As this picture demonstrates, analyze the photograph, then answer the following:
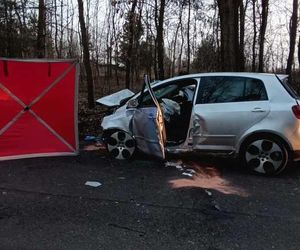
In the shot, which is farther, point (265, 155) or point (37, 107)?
point (37, 107)

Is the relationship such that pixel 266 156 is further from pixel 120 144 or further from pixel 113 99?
pixel 113 99

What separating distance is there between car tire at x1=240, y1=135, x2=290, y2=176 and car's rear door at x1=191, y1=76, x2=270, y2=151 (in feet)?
0.86

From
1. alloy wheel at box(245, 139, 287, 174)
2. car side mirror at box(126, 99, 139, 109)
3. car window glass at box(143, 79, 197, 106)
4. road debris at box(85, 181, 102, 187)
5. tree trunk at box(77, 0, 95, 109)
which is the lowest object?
road debris at box(85, 181, 102, 187)

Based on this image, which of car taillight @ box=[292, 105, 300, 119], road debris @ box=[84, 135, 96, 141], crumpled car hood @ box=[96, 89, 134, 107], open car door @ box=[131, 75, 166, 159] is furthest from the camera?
road debris @ box=[84, 135, 96, 141]

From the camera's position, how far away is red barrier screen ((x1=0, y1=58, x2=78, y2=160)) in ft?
25.5

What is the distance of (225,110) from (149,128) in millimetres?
1300

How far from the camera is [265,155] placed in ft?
23.8

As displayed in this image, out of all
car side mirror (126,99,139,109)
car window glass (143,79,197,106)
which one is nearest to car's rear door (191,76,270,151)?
car window glass (143,79,197,106)

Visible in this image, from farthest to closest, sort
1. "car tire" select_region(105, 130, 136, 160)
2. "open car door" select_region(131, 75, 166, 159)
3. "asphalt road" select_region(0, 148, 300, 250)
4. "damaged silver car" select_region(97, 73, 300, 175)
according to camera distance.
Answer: "car tire" select_region(105, 130, 136, 160), "open car door" select_region(131, 75, 166, 159), "damaged silver car" select_region(97, 73, 300, 175), "asphalt road" select_region(0, 148, 300, 250)

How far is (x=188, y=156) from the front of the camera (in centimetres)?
845

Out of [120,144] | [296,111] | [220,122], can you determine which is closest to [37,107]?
[120,144]

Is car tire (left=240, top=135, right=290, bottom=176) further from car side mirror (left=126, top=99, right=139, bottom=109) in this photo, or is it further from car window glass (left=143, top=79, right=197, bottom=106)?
car side mirror (left=126, top=99, right=139, bottom=109)

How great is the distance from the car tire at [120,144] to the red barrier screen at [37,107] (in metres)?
0.71

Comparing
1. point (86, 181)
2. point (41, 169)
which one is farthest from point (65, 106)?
point (86, 181)
